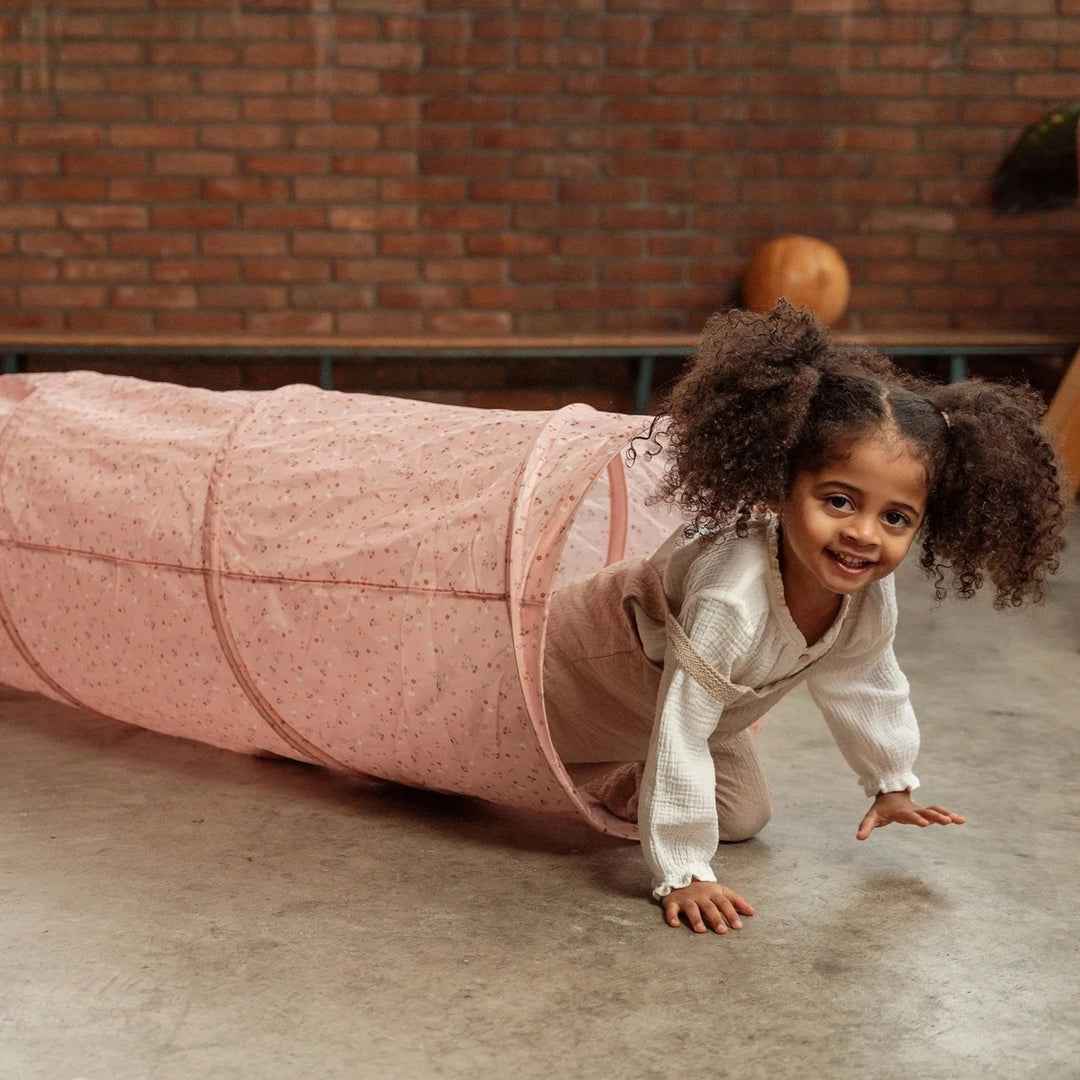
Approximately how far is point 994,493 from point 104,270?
11.9 feet

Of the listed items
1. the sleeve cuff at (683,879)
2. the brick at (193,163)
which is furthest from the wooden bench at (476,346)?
the sleeve cuff at (683,879)

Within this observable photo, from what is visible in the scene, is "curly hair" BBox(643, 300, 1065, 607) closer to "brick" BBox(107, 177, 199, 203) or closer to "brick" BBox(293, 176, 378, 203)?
"brick" BBox(293, 176, 378, 203)

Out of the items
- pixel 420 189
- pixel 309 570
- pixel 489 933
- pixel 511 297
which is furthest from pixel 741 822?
pixel 420 189

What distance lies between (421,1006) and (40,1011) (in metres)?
0.36

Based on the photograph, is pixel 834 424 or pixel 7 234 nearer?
pixel 834 424

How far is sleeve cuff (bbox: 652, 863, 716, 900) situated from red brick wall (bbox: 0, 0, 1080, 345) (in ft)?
10.8

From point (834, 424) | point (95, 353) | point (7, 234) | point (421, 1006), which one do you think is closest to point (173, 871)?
point (421, 1006)

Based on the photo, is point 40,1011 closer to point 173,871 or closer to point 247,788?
point 173,871

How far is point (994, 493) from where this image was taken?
5.23 feet

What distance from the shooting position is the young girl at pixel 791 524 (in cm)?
157

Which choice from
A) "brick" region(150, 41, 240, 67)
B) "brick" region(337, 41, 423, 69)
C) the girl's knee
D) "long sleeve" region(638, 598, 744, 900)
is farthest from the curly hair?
"brick" region(150, 41, 240, 67)

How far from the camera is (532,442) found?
1.76 m

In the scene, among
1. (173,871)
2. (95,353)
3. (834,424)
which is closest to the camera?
(834,424)

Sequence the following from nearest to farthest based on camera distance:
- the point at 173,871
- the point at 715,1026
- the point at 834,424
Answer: the point at 715,1026 → the point at 834,424 → the point at 173,871
